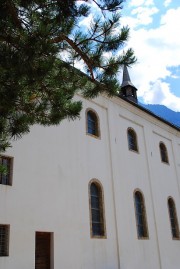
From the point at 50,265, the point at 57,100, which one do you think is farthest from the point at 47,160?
the point at 57,100

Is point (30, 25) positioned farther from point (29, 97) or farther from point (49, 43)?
point (29, 97)

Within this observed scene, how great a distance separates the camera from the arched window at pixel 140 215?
48.6 feet

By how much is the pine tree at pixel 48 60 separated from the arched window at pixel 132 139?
1030cm

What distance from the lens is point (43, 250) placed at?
1050 centimetres

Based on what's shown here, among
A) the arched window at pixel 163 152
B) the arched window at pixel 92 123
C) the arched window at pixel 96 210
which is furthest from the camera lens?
the arched window at pixel 163 152

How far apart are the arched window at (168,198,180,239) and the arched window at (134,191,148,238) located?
9.02ft

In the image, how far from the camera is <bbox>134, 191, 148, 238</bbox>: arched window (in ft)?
48.6

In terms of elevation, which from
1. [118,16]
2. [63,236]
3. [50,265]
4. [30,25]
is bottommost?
[50,265]

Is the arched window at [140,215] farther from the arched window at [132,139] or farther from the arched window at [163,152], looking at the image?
the arched window at [163,152]

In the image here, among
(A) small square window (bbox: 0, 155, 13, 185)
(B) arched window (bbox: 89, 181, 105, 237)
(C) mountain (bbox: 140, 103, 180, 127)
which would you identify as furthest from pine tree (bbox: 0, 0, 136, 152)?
(C) mountain (bbox: 140, 103, 180, 127)

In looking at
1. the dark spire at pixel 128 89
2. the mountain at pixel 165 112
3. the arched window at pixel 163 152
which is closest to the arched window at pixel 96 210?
the arched window at pixel 163 152

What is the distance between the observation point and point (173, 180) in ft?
62.3

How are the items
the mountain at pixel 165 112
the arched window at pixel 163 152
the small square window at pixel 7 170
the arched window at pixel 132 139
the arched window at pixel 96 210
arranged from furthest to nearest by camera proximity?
the mountain at pixel 165 112 → the arched window at pixel 163 152 → the arched window at pixel 132 139 → the arched window at pixel 96 210 → the small square window at pixel 7 170

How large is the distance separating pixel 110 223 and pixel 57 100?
27.0 ft
